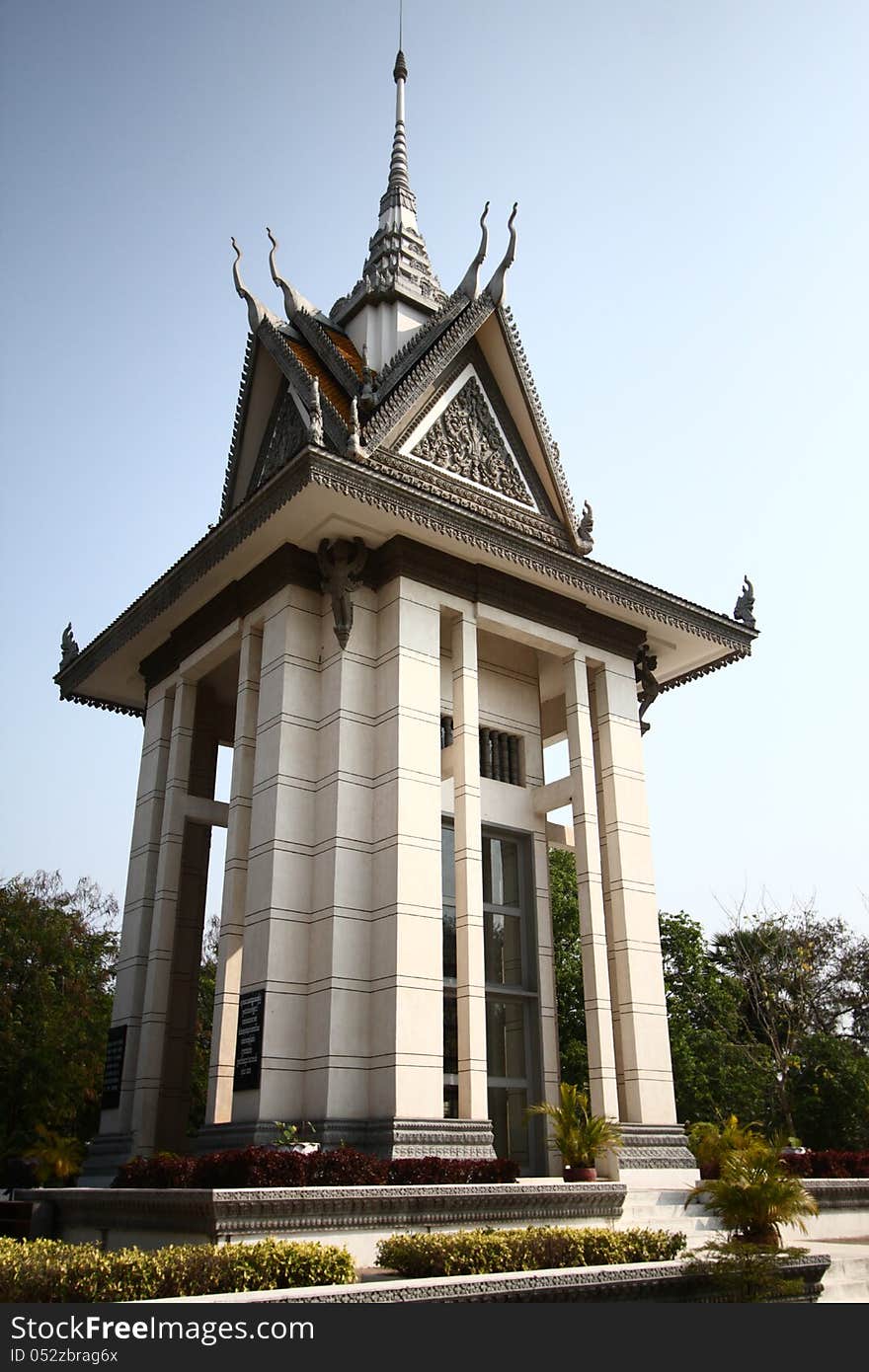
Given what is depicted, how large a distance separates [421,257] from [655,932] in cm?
1480

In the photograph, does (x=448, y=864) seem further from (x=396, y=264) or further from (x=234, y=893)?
(x=396, y=264)

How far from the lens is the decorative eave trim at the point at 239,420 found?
69.6ft

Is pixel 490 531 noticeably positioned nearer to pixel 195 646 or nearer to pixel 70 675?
pixel 195 646

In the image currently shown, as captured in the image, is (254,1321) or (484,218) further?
(484,218)

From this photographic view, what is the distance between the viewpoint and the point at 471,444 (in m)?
19.8

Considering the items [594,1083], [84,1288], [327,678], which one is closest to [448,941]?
[594,1083]

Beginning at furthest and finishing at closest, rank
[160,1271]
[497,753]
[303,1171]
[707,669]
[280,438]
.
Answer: [707,669]
[280,438]
[497,753]
[303,1171]
[160,1271]

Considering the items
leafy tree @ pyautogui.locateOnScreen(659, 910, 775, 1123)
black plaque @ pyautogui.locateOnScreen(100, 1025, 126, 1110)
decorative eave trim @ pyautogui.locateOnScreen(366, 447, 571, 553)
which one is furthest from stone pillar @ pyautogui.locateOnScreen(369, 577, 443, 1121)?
leafy tree @ pyautogui.locateOnScreen(659, 910, 775, 1123)

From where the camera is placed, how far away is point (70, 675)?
2209 cm

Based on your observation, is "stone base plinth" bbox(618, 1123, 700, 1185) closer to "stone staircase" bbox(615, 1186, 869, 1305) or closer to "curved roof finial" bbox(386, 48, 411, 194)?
"stone staircase" bbox(615, 1186, 869, 1305)

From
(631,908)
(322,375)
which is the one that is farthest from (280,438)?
(631,908)

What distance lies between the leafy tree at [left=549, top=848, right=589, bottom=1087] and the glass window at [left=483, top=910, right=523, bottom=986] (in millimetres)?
9379

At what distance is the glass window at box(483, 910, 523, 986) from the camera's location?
18156 mm

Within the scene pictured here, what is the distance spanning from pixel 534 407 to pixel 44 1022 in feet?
61.2
